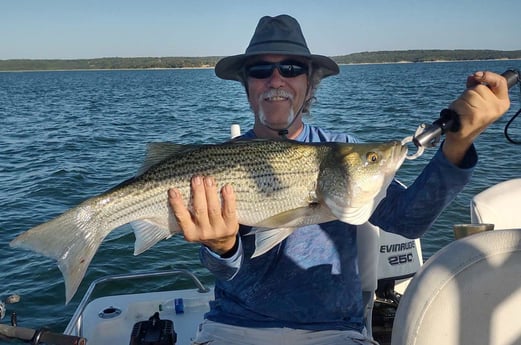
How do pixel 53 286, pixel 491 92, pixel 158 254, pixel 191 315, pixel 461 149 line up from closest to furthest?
1. pixel 491 92
2. pixel 461 149
3. pixel 191 315
4. pixel 53 286
5. pixel 158 254

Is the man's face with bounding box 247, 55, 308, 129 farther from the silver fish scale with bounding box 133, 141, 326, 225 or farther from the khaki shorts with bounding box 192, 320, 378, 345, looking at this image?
the khaki shorts with bounding box 192, 320, 378, 345

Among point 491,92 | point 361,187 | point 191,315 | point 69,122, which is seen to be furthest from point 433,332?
point 69,122

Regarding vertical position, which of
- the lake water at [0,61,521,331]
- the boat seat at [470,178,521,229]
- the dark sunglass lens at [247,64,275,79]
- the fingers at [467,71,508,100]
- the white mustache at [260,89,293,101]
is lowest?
the lake water at [0,61,521,331]

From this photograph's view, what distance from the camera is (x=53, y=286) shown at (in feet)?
27.7

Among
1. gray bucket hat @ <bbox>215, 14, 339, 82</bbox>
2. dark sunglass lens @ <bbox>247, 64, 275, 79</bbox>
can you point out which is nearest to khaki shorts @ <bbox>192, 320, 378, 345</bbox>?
dark sunglass lens @ <bbox>247, 64, 275, 79</bbox>

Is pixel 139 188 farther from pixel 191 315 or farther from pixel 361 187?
pixel 191 315

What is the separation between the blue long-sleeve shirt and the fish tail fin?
75 cm

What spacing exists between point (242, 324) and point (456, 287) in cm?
161

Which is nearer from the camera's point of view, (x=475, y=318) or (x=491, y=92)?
(x=475, y=318)

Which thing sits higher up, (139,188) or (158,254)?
(139,188)

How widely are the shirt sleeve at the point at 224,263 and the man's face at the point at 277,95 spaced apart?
114 centimetres

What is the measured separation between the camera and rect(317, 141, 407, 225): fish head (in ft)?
10.00

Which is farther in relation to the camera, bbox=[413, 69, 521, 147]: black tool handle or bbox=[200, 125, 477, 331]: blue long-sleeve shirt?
bbox=[200, 125, 477, 331]: blue long-sleeve shirt

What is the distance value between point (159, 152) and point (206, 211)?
557 millimetres
